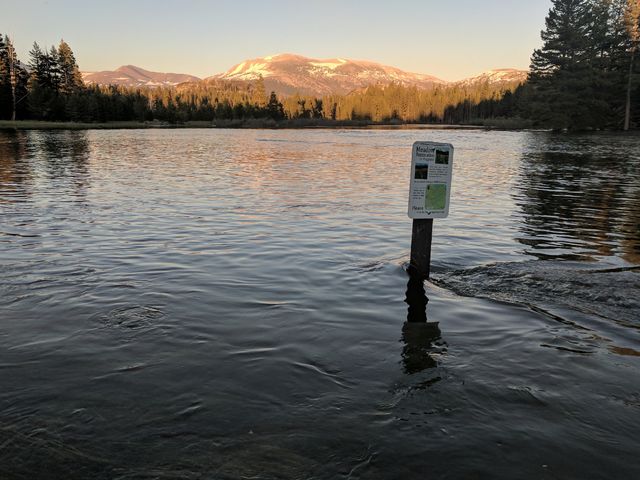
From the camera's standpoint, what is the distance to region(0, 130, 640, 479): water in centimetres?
384

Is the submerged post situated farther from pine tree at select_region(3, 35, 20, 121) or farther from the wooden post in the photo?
pine tree at select_region(3, 35, 20, 121)

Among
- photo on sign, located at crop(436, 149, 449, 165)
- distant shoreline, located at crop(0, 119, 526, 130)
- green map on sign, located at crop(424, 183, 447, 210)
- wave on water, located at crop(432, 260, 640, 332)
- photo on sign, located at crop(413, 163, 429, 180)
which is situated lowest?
wave on water, located at crop(432, 260, 640, 332)

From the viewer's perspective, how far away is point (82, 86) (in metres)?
133

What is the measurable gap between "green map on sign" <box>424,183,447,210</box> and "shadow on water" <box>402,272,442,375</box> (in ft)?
5.42

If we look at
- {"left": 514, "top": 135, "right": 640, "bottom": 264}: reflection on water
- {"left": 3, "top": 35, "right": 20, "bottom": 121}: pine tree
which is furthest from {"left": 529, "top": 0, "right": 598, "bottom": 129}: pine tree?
{"left": 3, "top": 35, "right": 20, "bottom": 121}: pine tree

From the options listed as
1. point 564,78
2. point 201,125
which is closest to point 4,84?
point 201,125

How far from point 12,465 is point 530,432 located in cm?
412

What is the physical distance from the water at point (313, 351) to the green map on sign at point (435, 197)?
141 centimetres

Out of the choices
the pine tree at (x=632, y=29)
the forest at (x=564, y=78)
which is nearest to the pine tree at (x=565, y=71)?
the forest at (x=564, y=78)

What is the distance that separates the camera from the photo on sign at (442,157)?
8.88 m

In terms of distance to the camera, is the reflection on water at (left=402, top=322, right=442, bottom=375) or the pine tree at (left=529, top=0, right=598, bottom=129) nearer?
the reflection on water at (left=402, top=322, right=442, bottom=375)

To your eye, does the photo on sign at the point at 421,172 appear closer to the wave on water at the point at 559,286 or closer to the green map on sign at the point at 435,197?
the green map on sign at the point at 435,197

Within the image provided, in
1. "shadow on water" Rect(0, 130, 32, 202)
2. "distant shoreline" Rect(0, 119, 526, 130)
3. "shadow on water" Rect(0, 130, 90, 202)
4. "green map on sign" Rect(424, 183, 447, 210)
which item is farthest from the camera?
"distant shoreline" Rect(0, 119, 526, 130)

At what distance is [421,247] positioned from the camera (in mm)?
9320
